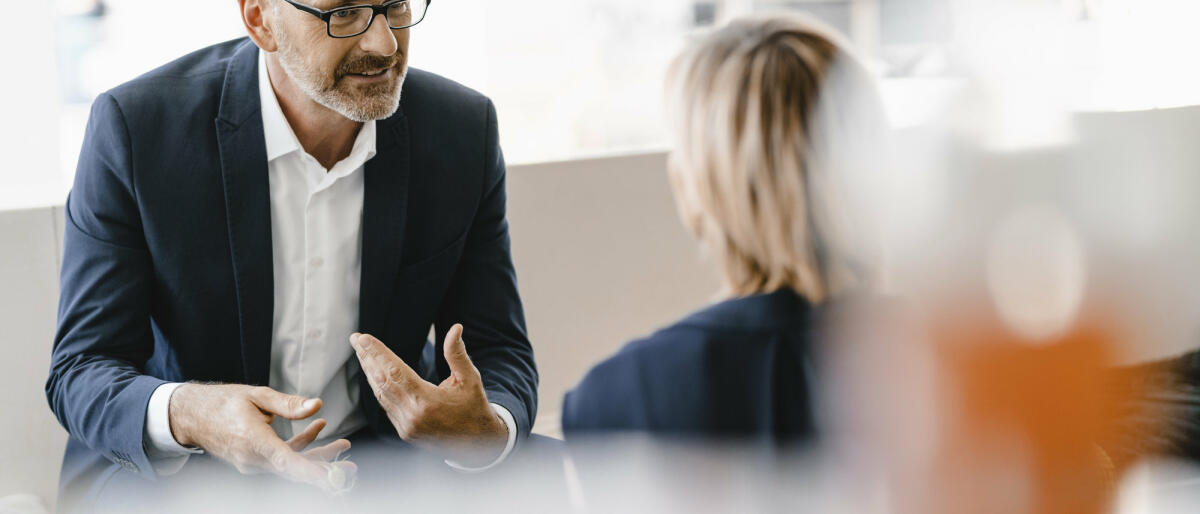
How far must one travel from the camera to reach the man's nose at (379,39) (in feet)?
2.66

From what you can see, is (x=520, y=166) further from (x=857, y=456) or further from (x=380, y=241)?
(x=857, y=456)

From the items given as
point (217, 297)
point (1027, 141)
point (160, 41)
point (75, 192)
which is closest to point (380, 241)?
point (217, 297)

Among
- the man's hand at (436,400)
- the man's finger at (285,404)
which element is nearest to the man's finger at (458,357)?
the man's hand at (436,400)

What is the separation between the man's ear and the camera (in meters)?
0.82

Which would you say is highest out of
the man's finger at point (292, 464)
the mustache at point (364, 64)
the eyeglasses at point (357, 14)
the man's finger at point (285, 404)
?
the eyeglasses at point (357, 14)

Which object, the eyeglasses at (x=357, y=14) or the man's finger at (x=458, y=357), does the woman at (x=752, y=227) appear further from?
the eyeglasses at (x=357, y=14)

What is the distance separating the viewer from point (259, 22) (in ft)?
2.73

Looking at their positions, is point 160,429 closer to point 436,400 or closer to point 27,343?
point 436,400

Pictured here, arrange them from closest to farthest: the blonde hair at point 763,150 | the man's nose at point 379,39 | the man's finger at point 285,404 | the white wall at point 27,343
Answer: the blonde hair at point 763,150 < the man's finger at point 285,404 < the man's nose at point 379,39 < the white wall at point 27,343

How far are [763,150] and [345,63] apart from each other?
389mm

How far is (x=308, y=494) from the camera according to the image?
0.85 meters

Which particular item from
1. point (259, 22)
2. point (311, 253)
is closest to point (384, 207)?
point (311, 253)

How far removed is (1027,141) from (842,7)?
0.20 meters

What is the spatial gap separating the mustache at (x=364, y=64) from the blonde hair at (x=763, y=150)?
32cm
